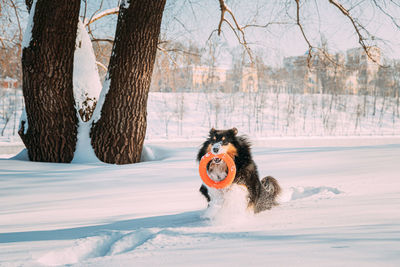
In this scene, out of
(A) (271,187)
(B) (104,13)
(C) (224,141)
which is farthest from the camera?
(B) (104,13)

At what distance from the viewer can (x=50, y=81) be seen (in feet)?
18.0

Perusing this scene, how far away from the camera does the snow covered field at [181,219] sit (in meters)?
1.69

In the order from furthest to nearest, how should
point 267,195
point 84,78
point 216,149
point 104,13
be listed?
1. point 104,13
2. point 84,78
3. point 267,195
4. point 216,149

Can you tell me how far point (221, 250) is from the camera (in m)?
1.80

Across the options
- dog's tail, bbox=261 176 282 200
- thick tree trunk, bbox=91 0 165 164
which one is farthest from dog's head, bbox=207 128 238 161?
thick tree trunk, bbox=91 0 165 164

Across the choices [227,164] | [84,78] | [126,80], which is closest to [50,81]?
[84,78]

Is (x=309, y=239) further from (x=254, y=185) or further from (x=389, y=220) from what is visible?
(x=254, y=185)

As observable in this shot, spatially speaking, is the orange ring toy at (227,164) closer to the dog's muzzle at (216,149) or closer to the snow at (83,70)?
the dog's muzzle at (216,149)

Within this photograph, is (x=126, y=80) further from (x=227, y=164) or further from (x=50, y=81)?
(x=227, y=164)

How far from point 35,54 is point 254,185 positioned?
14.5 feet

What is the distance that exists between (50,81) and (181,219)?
3.87m

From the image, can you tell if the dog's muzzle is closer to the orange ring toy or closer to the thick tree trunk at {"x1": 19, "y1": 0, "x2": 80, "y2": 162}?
the orange ring toy

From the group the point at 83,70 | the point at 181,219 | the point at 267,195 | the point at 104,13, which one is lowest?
the point at 181,219

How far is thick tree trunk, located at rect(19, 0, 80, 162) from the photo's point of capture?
17.8ft
